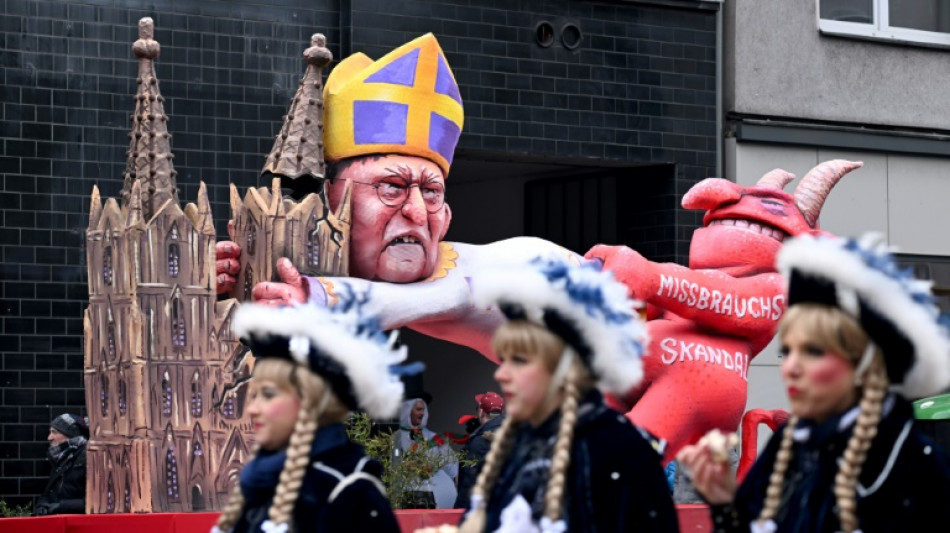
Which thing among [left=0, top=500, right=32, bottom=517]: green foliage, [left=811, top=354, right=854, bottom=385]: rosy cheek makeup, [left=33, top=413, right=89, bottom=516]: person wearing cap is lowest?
[left=0, top=500, right=32, bottom=517]: green foliage

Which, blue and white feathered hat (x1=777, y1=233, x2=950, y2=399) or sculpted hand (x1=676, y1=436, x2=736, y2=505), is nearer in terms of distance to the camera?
blue and white feathered hat (x1=777, y1=233, x2=950, y2=399)

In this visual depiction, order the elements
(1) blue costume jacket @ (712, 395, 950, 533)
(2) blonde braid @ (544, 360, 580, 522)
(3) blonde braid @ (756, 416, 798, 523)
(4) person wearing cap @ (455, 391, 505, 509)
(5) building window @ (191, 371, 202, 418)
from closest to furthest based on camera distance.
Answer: (1) blue costume jacket @ (712, 395, 950, 533) → (3) blonde braid @ (756, 416, 798, 523) → (2) blonde braid @ (544, 360, 580, 522) → (5) building window @ (191, 371, 202, 418) → (4) person wearing cap @ (455, 391, 505, 509)

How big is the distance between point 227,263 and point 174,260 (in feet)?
1.16

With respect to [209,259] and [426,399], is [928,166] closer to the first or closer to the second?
[426,399]

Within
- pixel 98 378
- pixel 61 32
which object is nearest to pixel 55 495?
pixel 98 378

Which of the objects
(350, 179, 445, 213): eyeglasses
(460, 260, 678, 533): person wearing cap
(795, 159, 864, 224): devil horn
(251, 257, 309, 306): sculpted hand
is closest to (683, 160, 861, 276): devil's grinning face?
(795, 159, 864, 224): devil horn

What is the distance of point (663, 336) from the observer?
8961mm

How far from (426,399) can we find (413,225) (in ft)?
14.7

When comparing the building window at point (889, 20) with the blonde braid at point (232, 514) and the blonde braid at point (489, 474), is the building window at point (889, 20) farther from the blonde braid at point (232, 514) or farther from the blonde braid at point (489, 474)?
the blonde braid at point (232, 514)

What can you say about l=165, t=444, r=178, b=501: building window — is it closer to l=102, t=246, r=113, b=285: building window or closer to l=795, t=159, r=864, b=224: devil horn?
l=102, t=246, r=113, b=285: building window

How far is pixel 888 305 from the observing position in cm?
425

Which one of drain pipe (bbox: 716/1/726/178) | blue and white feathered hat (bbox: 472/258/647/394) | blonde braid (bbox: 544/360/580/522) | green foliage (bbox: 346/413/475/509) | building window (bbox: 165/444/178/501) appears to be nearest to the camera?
blonde braid (bbox: 544/360/580/522)

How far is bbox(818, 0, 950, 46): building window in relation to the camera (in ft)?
49.5

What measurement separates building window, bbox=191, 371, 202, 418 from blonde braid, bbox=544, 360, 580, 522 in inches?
181
